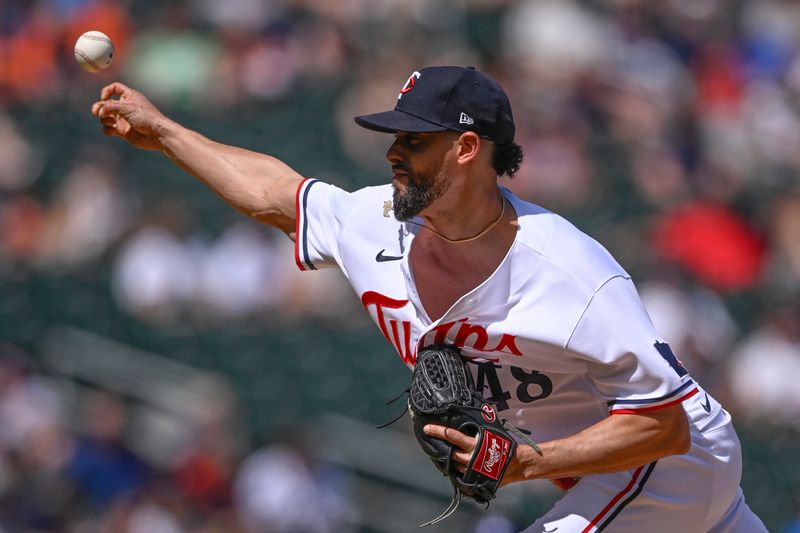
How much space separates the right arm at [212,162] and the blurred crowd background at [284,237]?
4.02 metres

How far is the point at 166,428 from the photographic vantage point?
28.0 feet

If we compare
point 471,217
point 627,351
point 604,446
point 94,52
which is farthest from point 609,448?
point 94,52

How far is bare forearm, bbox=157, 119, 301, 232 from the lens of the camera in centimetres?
395

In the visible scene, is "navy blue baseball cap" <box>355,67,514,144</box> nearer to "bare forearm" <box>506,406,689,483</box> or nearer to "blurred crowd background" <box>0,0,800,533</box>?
"bare forearm" <box>506,406,689,483</box>

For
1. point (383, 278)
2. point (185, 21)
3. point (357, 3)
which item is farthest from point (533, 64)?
point (383, 278)

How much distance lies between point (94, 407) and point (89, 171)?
1.78 m

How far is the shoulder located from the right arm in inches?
32.9

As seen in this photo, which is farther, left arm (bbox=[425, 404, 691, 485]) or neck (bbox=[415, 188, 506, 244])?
neck (bbox=[415, 188, 506, 244])

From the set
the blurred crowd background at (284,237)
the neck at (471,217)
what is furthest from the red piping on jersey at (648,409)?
the blurred crowd background at (284,237)

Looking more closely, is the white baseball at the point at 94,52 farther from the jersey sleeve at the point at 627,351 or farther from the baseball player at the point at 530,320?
the jersey sleeve at the point at 627,351

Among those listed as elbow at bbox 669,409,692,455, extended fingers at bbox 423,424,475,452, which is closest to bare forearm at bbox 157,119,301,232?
extended fingers at bbox 423,424,475,452

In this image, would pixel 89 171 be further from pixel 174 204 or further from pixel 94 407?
pixel 94 407

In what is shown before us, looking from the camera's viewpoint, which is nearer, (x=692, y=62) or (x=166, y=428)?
(x=166, y=428)

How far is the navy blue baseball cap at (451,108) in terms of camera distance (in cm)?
348
